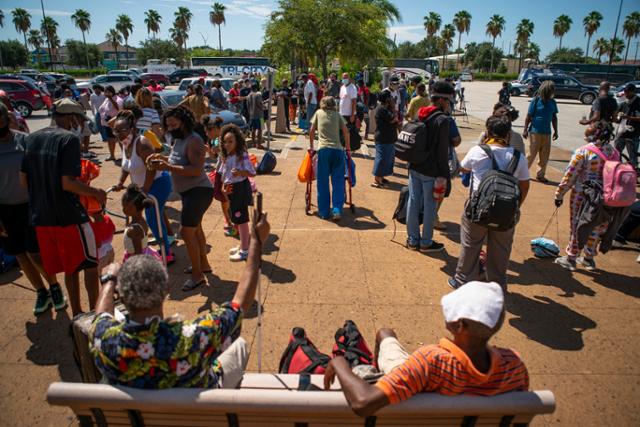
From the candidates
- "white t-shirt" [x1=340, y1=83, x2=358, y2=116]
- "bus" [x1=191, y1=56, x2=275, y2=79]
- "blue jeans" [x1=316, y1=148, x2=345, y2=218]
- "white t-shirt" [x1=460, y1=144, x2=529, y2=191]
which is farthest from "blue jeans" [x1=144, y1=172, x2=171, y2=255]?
"bus" [x1=191, y1=56, x2=275, y2=79]

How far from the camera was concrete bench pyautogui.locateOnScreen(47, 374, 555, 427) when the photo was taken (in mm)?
1761

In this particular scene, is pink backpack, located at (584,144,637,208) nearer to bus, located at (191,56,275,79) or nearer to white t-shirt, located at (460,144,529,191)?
white t-shirt, located at (460,144,529,191)

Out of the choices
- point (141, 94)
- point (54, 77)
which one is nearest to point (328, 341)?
point (141, 94)

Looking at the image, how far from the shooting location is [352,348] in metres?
2.65

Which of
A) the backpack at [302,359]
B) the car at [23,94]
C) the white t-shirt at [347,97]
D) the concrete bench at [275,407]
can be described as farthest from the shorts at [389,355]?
the car at [23,94]

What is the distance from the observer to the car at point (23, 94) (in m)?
19.6

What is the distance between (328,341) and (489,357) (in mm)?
1917

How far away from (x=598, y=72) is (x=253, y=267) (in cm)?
4918

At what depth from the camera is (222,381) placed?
7.57 feet

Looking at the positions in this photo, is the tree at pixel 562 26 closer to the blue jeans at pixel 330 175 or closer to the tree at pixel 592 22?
the tree at pixel 592 22

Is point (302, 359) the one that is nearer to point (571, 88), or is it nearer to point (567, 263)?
point (567, 263)

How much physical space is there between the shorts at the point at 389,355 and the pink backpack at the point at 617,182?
11.0ft

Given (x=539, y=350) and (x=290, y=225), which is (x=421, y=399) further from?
(x=290, y=225)

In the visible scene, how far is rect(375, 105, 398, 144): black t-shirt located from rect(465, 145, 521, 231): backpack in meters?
4.22
